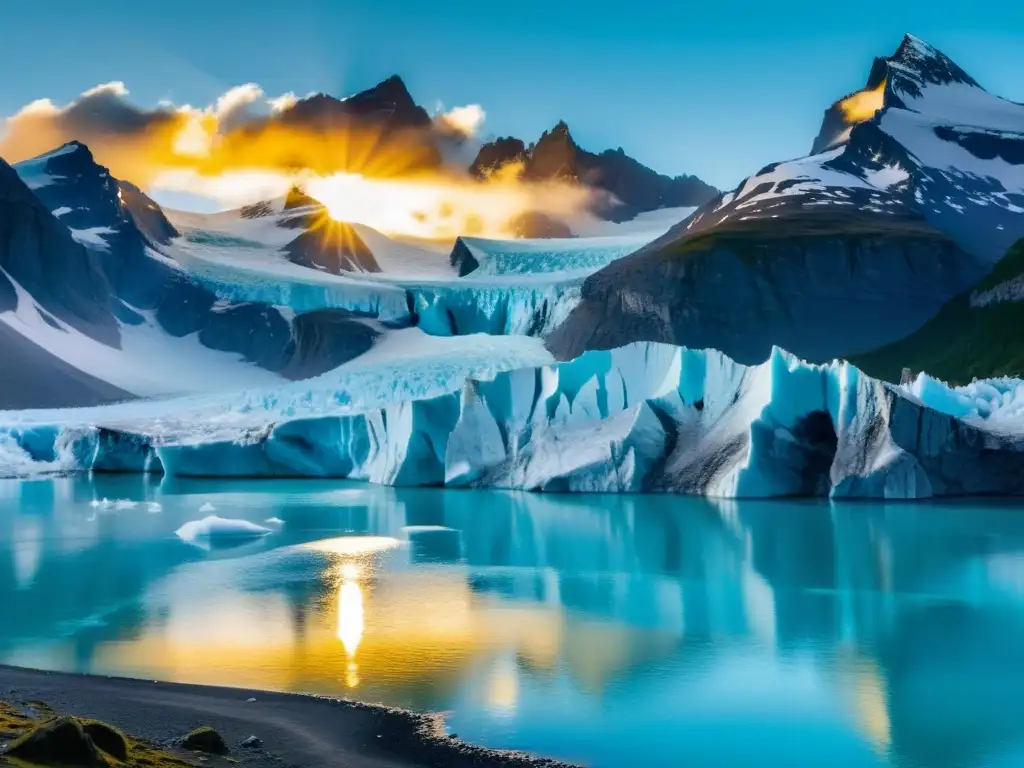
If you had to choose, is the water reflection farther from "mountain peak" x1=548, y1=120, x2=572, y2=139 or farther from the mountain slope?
"mountain peak" x1=548, y1=120, x2=572, y2=139

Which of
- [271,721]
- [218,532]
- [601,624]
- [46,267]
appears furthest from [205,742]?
[46,267]

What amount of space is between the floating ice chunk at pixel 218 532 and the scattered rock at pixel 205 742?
32.1 ft

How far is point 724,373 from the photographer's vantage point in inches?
875

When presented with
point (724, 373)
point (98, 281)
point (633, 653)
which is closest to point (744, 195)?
point (724, 373)

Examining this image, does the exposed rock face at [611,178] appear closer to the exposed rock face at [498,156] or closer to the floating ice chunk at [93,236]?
the exposed rock face at [498,156]

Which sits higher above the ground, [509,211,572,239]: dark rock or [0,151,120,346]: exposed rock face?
[509,211,572,239]: dark rock

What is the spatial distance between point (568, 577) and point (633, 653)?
392cm

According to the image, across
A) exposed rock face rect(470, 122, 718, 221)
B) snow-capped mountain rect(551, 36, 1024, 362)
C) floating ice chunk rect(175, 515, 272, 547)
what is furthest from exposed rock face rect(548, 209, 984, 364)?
exposed rock face rect(470, 122, 718, 221)

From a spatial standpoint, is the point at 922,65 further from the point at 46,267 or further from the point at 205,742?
the point at 205,742

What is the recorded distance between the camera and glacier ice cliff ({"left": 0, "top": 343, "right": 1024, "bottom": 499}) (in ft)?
66.3

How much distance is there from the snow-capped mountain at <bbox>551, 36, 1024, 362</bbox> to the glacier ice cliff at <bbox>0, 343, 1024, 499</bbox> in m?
19.3

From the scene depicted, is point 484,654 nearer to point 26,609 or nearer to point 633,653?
point 633,653

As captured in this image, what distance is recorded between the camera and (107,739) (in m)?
5.34

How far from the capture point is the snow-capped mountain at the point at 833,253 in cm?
4281
